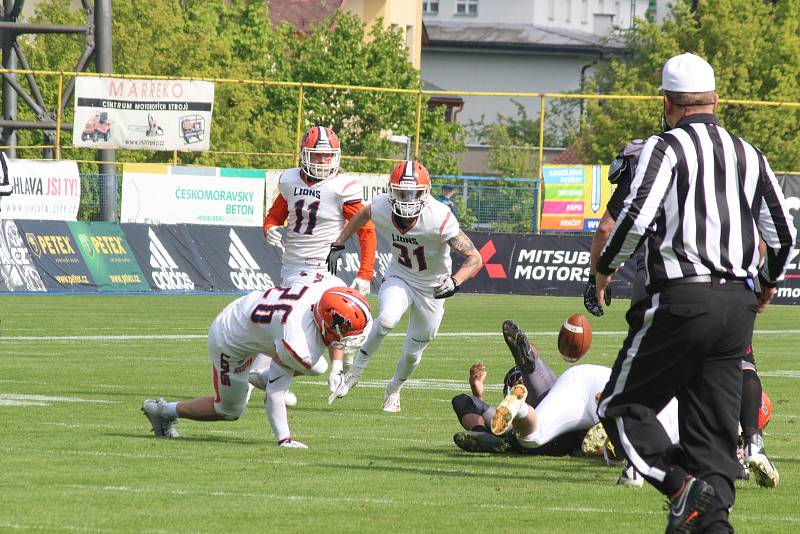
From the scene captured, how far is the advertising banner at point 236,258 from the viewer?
29.5 metres

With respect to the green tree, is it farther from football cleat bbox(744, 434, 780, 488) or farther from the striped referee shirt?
the striped referee shirt

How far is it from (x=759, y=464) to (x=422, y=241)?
5.19 m

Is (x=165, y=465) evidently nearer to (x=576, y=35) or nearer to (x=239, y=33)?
(x=239, y=33)

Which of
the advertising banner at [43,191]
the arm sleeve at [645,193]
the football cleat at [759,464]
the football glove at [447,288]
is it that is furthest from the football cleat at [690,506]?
the advertising banner at [43,191]

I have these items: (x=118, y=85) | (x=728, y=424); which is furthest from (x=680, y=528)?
(x=118, y=85)

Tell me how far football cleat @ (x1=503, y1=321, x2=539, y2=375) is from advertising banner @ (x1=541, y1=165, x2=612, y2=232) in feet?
76.4

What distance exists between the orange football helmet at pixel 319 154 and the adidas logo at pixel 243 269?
1577 centimetres

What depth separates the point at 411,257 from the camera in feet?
42.2

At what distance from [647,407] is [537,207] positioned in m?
26.2

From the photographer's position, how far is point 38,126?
104 feet

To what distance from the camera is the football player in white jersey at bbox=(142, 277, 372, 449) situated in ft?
29.9

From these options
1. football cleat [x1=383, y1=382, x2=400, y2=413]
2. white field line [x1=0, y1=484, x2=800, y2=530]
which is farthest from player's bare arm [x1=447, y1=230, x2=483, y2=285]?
white field line [x1=0, y1=484, x2=800, y2=530]

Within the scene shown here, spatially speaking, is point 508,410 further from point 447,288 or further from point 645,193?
point 447,288

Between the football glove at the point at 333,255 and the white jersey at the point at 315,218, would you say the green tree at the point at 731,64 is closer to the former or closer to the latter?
the white jersey at the point at 315,218
